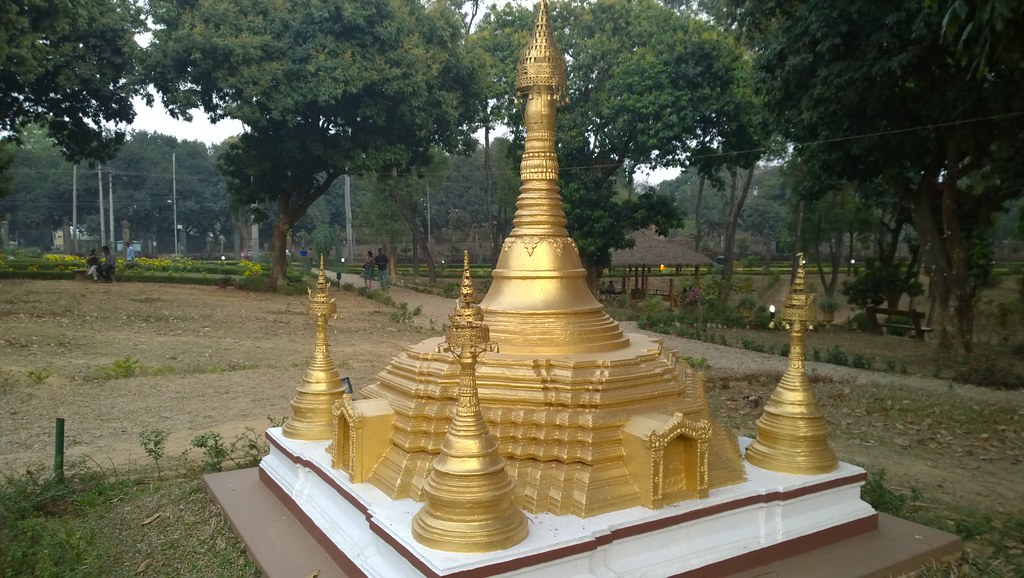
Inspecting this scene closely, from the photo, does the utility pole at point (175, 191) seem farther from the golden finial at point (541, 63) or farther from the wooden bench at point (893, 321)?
the golden finial at point (541, 63)

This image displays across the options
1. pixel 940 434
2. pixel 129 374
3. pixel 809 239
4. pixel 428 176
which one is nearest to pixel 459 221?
pixel 428 176

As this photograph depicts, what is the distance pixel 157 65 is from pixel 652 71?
56.3 feet

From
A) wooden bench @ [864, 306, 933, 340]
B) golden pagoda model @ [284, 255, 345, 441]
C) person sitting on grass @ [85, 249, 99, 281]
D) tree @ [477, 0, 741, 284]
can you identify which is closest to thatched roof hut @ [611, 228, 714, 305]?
tree @ [477, 0, 741, 284]

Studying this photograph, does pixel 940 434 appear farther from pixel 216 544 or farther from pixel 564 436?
pixel 216 544

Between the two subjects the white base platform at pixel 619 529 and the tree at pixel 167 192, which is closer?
the white base platform at pixel 619 529

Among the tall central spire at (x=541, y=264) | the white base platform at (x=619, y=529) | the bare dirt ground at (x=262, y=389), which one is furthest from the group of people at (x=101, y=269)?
the tall central spire at (x=541, y=264)

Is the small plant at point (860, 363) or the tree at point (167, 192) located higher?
the tree at point (167, 192)

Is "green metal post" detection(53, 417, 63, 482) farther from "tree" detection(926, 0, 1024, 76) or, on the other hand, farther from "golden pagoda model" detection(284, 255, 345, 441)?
"tree" detection(926, 0, 1024, 76)

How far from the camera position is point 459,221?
59031 mm

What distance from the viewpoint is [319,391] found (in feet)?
24.5

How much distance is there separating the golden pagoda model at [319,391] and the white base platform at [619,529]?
41 centimetres

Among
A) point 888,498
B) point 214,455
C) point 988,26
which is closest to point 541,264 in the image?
point 988,26

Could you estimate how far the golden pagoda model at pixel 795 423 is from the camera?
6395 mm

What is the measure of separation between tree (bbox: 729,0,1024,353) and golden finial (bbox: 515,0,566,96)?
24.9 feet
